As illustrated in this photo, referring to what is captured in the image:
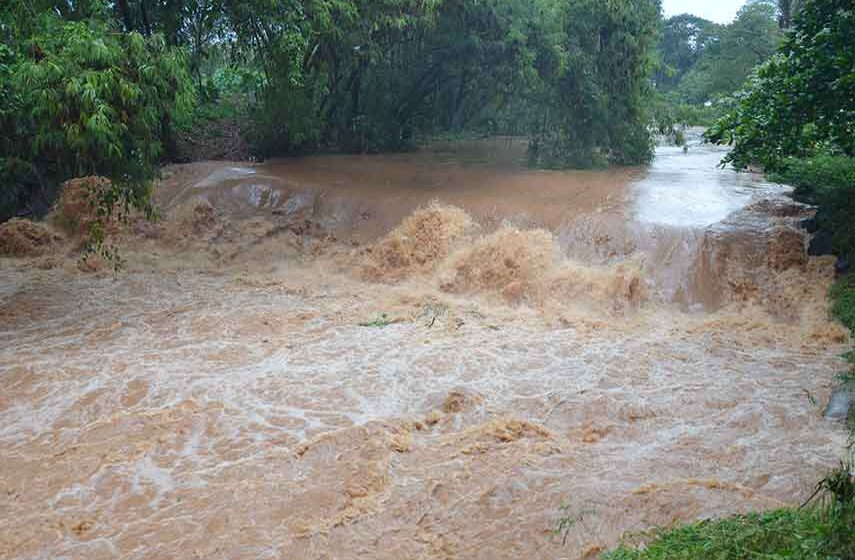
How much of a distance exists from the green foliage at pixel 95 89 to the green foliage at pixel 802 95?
604cm

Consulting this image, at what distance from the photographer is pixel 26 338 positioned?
824cm

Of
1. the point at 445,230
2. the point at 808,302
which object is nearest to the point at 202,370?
the point at 445,230

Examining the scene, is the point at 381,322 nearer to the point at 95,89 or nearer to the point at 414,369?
the point at 414,369

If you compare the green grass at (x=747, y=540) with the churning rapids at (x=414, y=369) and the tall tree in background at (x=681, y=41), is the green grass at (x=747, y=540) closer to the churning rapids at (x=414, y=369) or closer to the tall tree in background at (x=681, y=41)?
the churning rapids at (x=414, y=369)

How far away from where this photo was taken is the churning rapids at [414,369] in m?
4.68

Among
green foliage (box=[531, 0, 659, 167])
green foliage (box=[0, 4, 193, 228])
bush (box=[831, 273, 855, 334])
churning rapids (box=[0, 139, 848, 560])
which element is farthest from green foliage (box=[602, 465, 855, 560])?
green foliage (box=[531, 0, 659, 167])

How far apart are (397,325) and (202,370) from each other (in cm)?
224

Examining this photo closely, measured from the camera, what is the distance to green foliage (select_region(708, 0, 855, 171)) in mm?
6941

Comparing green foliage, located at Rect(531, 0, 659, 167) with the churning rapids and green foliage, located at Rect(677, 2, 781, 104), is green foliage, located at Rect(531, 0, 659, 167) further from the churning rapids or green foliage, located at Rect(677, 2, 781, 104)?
green foliage, located at Rect(677, 2, 781, 104)

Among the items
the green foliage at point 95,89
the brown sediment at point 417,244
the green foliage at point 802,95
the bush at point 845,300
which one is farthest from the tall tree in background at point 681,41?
the green foliage at point 95,89

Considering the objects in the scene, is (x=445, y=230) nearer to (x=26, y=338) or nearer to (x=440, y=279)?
(x=440, y=279)

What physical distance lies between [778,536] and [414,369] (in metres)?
4.61

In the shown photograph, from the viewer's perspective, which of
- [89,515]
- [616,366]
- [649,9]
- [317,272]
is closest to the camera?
[89,515]

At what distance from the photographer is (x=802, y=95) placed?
24.6ft
